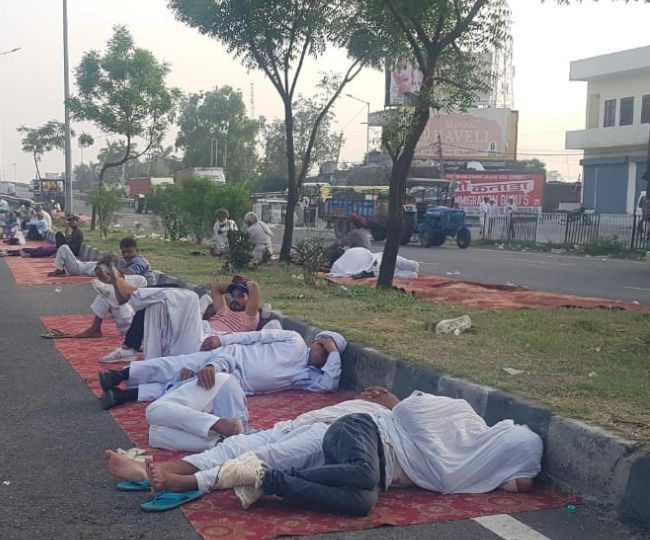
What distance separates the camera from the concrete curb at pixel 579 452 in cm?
412

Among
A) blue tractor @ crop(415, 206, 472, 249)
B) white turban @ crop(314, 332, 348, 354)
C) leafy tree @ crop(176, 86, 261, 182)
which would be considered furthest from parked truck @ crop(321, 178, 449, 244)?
leafy tree @ crop(176, 86, 261, 182)

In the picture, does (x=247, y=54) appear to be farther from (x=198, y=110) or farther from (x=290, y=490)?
(x=198, y=110)

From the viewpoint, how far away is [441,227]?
2862 centimetres

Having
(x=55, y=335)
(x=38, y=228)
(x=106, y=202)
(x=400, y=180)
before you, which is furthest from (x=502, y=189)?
(x=55, y=335)

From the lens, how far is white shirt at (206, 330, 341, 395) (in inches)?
255

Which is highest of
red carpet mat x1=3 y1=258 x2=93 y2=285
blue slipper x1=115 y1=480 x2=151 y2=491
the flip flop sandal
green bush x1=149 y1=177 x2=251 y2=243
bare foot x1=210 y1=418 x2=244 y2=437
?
green bush x1=149 y1=177 x2=251 y2=243

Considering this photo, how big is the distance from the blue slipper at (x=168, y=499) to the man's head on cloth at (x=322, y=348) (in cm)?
266

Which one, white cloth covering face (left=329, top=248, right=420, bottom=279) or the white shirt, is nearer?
the white shirt

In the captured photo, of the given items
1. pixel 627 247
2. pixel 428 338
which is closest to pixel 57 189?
pixel 627 247

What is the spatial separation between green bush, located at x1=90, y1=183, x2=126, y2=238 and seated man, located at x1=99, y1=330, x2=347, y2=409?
75.7ft

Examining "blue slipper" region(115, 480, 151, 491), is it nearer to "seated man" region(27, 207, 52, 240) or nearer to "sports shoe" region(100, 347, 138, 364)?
"sports shoe" region(100, 347, 138, 364)

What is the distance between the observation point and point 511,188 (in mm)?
47312

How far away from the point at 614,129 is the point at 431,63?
100ft

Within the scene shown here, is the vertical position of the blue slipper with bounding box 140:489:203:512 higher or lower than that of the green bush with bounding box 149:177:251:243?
lower
